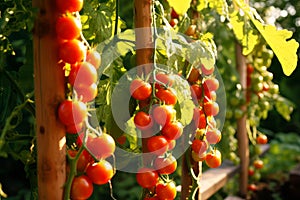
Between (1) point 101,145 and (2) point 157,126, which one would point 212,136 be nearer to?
(2) point 157,126

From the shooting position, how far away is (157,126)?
2.60ft

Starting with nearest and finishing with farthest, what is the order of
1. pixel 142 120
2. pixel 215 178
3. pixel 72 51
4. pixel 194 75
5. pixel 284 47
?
pixel 72 51 → pixel 142 120 → pixel 284 47 → pixel 194 75 → pixel 215 178

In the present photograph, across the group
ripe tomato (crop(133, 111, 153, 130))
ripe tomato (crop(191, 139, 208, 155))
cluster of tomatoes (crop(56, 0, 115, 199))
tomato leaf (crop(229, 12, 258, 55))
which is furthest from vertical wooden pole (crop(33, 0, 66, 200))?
tomato leaf (crop(229, 12, 258, 55))

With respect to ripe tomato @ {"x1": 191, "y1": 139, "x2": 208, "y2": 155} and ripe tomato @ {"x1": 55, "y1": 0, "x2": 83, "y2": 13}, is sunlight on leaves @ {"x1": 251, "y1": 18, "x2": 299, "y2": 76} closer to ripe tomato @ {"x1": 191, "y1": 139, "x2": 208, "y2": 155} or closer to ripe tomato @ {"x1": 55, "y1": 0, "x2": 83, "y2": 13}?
ripe tomato @ {"x1": 191, "y1": 139, "x2": 208, "y2": 155}

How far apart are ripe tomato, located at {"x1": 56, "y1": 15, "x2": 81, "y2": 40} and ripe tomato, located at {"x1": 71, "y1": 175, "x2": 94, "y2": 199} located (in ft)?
0.66

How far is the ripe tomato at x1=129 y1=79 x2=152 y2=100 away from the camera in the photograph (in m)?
0.77

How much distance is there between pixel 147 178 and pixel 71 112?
0.21 metres

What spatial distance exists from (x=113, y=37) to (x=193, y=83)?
0.77 ft

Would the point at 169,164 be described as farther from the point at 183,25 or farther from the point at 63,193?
the point at 183,25

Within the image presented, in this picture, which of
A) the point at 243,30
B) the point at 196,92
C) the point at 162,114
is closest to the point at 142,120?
the point at 162,114

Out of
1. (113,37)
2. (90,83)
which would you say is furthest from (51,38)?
(113,37)

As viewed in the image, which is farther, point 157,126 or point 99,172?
point 157,126

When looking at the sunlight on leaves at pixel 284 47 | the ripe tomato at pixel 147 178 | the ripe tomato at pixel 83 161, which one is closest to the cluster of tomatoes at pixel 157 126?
the ripe tomato at pixel 147 178

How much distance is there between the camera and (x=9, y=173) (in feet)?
10.8
